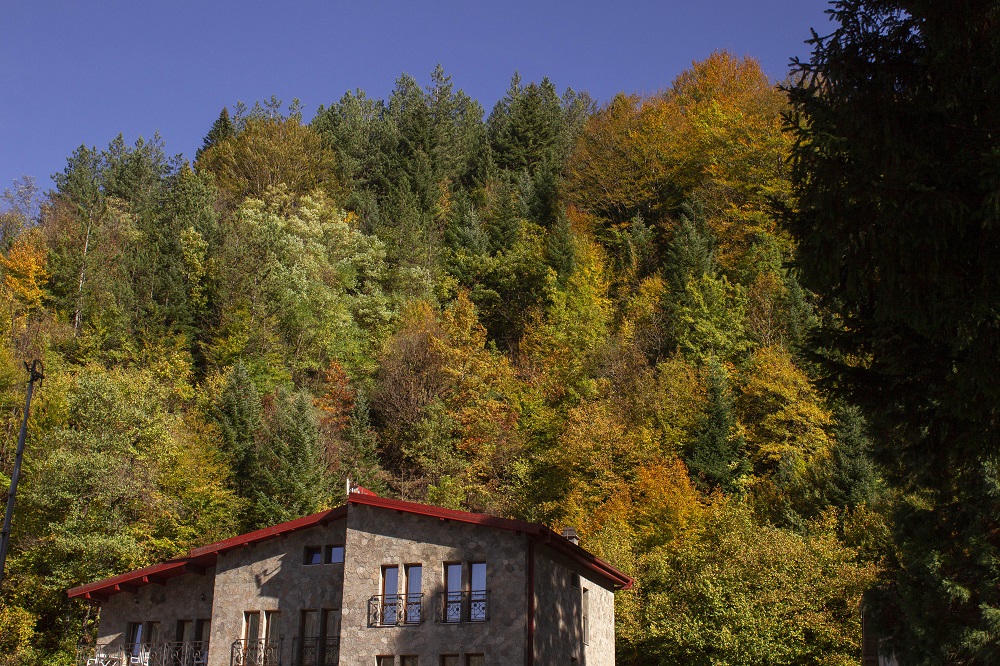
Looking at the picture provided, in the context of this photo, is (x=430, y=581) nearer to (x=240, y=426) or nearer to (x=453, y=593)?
(x=453, y=593)

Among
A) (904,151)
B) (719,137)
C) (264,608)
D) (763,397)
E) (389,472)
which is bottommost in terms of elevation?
(264,608)

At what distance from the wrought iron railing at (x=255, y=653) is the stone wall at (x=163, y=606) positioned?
2300 mm

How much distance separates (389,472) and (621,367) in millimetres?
13613

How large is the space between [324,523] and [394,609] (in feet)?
12.8

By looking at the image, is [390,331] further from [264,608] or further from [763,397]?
[264,608]

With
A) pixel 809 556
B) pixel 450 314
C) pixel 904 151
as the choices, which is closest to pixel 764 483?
pixel 809 556

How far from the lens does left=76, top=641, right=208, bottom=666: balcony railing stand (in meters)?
30.6

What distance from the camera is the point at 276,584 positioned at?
2992 cm

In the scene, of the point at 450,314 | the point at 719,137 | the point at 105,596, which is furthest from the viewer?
the point at 719,137

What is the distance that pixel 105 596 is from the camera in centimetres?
3225

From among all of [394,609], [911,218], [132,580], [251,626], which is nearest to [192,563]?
[132,580]

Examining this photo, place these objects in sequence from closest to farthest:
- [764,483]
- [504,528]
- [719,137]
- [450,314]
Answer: [504,528] → [764,483] → [450,314] → [719,137]

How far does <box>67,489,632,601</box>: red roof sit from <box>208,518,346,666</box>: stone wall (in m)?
0.36

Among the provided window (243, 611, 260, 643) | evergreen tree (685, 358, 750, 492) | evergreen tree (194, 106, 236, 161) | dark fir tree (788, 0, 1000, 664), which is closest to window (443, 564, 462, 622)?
window (243, 611, 260, 643)
